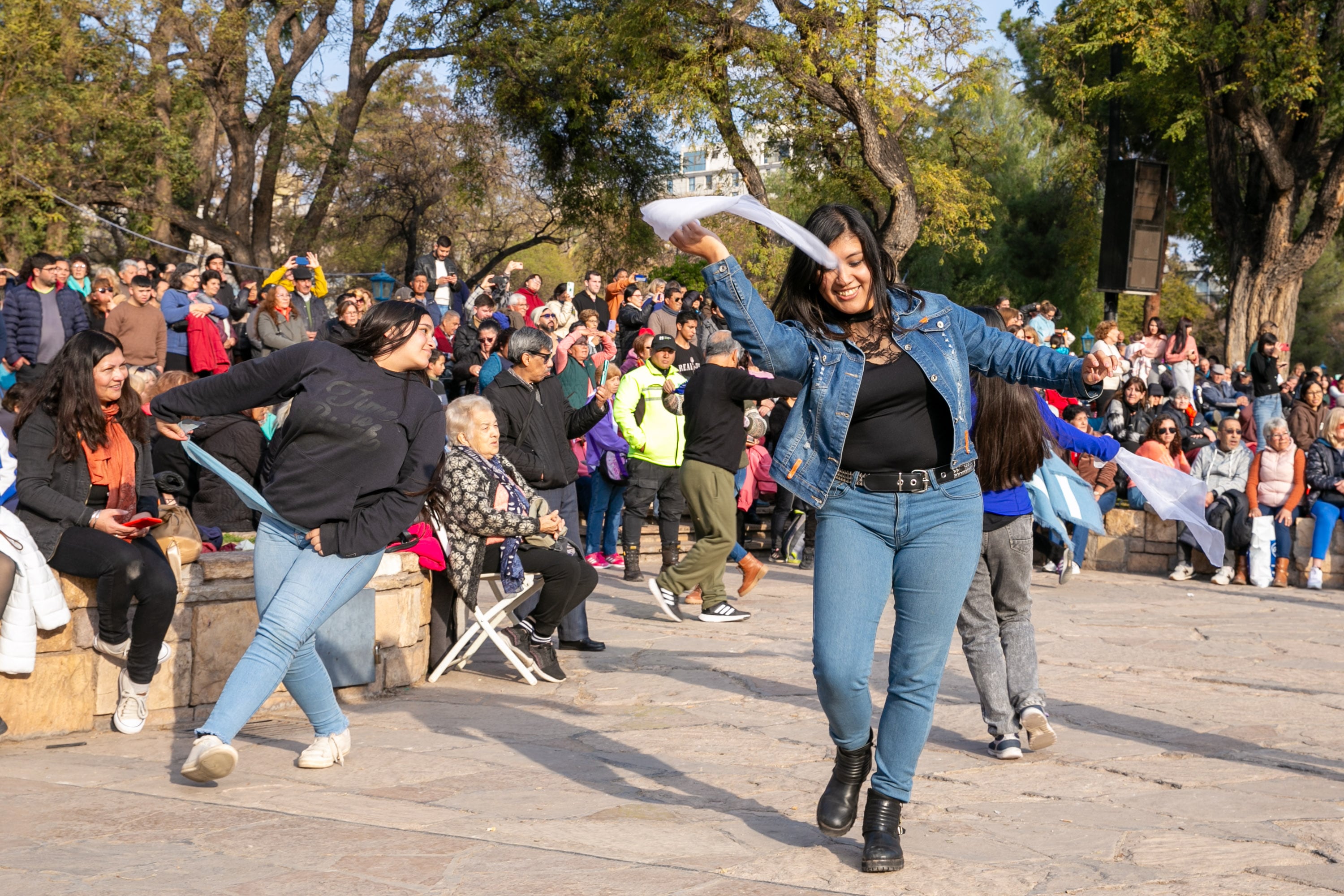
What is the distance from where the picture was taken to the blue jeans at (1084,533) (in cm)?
1295

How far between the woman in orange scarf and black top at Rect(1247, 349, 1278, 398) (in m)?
15.9

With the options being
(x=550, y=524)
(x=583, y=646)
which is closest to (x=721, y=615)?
(x=583, y=646)

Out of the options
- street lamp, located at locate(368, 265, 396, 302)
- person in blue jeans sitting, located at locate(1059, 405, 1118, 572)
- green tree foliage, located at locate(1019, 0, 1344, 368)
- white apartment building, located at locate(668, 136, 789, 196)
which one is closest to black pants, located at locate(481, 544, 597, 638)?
person in blue jeans sitting, located at locate(1059, 405, 1118, 572)

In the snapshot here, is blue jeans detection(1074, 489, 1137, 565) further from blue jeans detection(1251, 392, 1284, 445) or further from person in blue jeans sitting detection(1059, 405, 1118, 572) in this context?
blue jeans detection(1251, 392, 1284, 445)

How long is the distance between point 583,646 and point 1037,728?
10.1ft

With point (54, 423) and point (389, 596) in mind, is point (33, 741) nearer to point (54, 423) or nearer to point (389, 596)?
point (54, 423)

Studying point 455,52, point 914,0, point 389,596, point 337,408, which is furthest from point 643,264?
point 337,408

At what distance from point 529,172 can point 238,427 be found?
1770cm

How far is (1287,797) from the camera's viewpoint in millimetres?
4918

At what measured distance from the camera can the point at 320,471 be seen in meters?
4.64

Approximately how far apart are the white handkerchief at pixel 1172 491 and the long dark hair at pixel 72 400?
14.2ft

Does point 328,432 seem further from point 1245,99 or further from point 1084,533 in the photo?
point 1245,99

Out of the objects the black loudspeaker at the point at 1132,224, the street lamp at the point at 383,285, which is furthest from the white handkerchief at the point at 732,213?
the black loudspeaker at the point at 1132,224

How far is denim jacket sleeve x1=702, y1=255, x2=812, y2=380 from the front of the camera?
3.63m
